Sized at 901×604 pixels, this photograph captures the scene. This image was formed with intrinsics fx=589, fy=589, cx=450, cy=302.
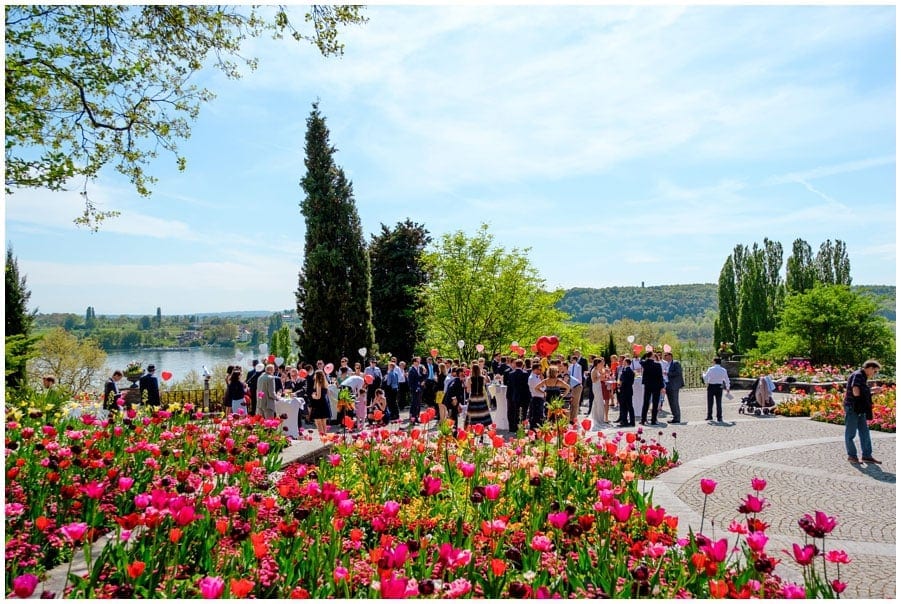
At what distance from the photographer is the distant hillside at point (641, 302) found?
119 m

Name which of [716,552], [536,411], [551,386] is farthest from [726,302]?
[716,552]

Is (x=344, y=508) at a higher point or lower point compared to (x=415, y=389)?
higher

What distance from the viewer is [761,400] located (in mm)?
15211

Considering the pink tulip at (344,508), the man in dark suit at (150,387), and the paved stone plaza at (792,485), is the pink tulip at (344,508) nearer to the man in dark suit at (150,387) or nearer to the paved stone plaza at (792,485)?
the paved stone plaza at (792,485)

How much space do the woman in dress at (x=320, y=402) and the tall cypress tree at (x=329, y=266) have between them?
13.9m

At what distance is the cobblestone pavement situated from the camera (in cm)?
499

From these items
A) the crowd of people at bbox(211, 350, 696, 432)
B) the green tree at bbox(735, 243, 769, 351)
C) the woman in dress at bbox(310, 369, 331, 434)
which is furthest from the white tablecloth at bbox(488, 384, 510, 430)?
the green tree at bbox(735, 243, 769, 351)

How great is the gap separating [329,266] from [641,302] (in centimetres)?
10724

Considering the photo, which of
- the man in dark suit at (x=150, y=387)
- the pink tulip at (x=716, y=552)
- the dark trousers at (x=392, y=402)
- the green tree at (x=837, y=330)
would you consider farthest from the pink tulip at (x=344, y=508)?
the green tree at (x=837, y=330)

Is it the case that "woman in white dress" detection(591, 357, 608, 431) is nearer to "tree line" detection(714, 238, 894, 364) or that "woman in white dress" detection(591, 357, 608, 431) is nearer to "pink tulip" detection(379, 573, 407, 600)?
"pink tulip" detection(379, 573, 407, 600)

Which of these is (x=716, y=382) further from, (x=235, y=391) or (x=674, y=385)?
(x=235, y=391)

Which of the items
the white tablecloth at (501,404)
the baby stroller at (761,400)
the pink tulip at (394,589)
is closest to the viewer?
the pink tulip at (394,589)

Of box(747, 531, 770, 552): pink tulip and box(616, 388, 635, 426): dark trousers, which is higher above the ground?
box(747, 531, 770, 552): pink tulip

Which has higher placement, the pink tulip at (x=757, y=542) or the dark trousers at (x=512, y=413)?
the pink tulip at (x=757, y=542)
